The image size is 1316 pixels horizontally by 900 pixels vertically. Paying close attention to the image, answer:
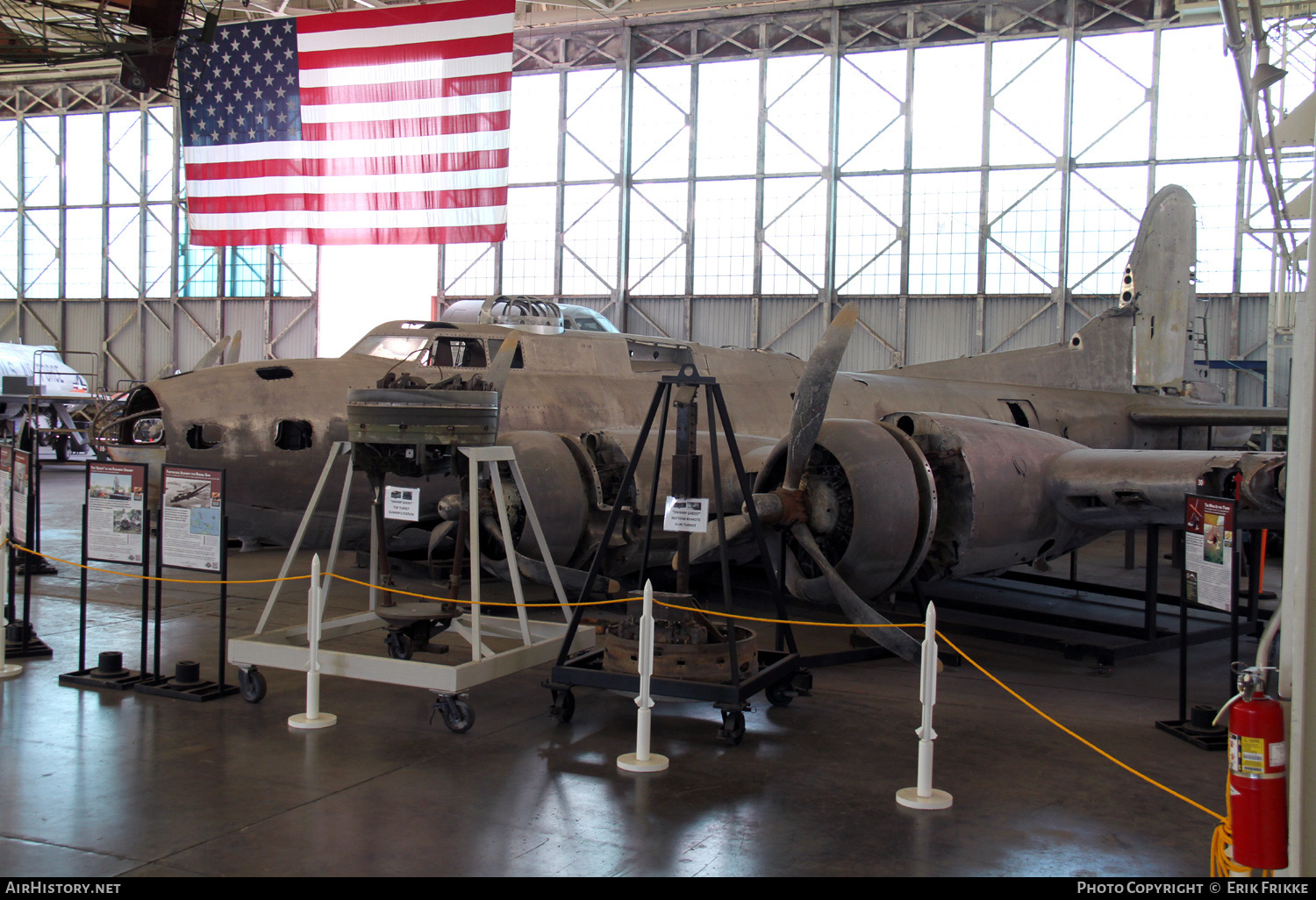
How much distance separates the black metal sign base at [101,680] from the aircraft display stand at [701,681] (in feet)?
10.8

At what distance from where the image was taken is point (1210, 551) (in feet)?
20.8

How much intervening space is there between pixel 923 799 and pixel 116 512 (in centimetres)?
622

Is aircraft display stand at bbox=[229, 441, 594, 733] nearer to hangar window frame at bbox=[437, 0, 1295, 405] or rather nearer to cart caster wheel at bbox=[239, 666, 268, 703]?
cart caster wheel at bbox=[239, 666, 268, 703]

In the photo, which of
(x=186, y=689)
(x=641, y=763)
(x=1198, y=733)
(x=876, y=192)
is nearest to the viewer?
(x=641, y=763)

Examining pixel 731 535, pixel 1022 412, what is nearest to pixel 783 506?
pixel 731 535

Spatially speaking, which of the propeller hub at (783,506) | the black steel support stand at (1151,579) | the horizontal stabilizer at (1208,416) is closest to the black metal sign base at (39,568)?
the propeller hub at (783,506)

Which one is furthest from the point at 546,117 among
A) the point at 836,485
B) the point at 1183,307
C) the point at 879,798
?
the point at 879,798

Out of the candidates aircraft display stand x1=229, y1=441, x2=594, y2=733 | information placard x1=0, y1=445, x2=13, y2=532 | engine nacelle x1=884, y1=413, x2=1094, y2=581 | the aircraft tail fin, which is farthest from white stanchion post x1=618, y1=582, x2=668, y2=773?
the aircraft tail fin

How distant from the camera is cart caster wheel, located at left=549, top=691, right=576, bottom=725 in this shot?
21.7 feet

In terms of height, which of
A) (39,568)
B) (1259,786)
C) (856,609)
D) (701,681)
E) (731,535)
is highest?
(731,535)

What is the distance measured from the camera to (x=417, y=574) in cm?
1277

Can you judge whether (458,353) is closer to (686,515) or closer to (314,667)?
(314,667)

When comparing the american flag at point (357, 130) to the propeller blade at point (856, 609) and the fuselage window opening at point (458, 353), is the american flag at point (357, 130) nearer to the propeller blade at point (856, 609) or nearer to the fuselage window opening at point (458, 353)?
the fuselage window opening at point (458, 353)

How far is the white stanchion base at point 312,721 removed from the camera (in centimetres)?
639
